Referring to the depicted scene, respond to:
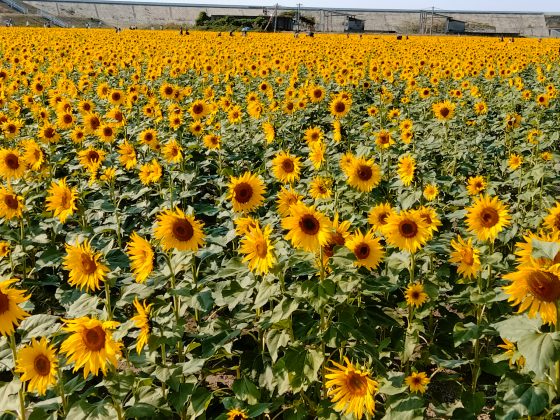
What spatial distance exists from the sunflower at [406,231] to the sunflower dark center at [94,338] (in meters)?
1.79

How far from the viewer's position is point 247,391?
3.15 m

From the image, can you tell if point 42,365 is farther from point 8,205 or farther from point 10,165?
point 10,165

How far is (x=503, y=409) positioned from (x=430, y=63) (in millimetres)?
15662

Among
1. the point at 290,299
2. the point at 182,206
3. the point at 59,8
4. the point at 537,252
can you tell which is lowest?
the point at 182,206

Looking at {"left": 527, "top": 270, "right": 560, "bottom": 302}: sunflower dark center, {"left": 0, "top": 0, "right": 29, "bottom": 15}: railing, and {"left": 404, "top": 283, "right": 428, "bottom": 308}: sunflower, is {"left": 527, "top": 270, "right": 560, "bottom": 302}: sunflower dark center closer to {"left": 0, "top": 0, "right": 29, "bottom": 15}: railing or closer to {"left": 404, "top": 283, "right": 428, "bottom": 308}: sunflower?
{"left": 404, "top": 283, "right": 428, "bottom": 308}: sunflower

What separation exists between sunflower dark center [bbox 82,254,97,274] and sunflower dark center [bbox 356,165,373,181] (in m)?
2.47

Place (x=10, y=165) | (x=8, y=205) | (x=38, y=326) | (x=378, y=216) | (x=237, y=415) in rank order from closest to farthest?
(x=237, y=415) < (x=38, y=326) < (x=378, y=216) < (x=8, y=205) < (x=10, y=165)

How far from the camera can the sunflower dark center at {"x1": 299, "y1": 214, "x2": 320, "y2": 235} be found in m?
2.94

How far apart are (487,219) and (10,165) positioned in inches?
181

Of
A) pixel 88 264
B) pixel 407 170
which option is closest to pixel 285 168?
pixel 407 170

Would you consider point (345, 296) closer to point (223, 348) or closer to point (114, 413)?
point (223, 348)

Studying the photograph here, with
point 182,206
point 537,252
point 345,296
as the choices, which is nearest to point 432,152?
point 182,206

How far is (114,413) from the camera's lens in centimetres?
289

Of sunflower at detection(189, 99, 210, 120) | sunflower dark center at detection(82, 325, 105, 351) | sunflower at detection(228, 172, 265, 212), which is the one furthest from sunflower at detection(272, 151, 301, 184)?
sunflower at detection(189, 99, 210, 120)
